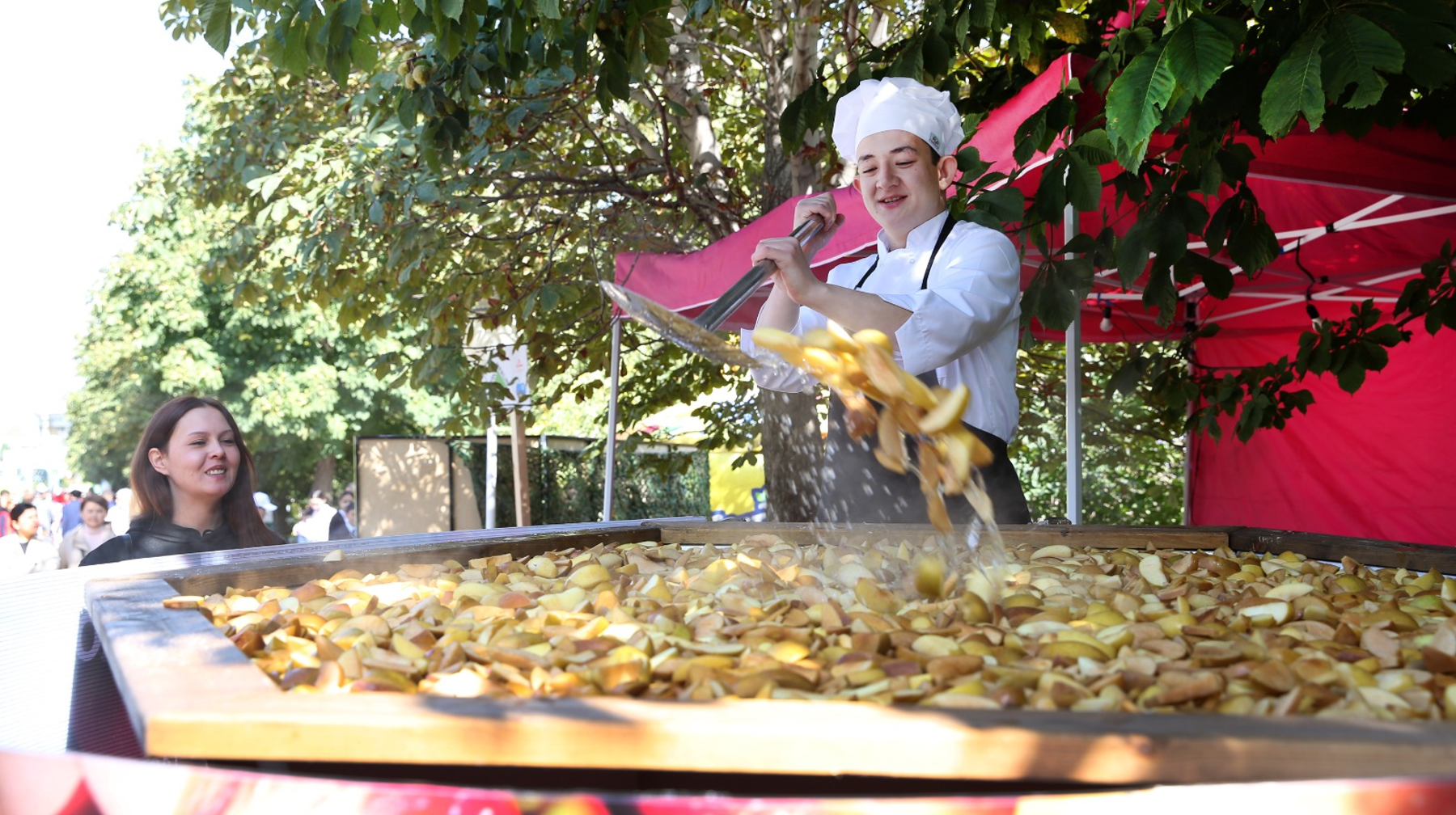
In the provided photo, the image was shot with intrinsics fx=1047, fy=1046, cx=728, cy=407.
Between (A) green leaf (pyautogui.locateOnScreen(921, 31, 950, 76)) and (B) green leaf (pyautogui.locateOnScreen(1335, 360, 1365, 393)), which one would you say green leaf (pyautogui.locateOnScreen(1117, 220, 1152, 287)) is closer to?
(A) green leaf (pyautogui.locateOnScreen(921, 31, 950, 76))

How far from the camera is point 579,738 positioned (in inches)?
24.8

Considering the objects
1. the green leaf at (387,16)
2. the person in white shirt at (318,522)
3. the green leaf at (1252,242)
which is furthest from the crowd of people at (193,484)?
the person in white shirt at (318,522)

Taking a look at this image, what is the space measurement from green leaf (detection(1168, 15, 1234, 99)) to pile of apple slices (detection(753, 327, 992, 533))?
0.62 m

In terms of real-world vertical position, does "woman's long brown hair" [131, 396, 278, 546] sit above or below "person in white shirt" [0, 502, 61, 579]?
above

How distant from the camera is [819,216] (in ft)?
6.56

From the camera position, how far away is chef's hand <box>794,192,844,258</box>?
1991 mm

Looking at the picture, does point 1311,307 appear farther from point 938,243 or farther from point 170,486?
point 170,486

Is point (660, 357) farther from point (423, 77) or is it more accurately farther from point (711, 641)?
point (711, 641)

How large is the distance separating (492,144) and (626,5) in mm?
2609

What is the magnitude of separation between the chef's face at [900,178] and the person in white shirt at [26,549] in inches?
191

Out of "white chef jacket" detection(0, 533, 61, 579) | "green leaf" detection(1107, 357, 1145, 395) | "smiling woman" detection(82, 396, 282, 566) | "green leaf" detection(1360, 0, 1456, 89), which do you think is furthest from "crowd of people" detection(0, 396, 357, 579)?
"white chef jacket" detection(0, 533, 61, 579)

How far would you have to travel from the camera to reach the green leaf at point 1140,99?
1494 millimetres

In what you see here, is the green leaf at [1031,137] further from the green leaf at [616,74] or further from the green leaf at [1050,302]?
the green leaf at [616,74]

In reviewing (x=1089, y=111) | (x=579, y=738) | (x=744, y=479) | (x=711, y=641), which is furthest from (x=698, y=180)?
(x=744, y=479)
